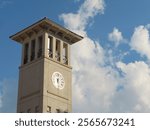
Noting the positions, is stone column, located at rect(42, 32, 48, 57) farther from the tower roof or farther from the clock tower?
the tower roof

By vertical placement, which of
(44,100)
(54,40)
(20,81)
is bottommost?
(44,100)

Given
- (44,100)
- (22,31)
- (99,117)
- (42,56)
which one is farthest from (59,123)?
(22,31)

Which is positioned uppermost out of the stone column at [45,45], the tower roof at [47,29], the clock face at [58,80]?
the tower roof at [47,29]

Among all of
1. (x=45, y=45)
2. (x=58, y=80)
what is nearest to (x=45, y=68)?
(x=58, y=80)

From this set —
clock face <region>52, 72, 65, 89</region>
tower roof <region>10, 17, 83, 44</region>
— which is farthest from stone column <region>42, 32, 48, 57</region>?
clock face <region>52, 72, 65, 89</region>

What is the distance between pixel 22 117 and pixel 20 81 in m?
34.8

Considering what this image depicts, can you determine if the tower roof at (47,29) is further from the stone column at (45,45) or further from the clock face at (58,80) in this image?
the clock face at (58,80)

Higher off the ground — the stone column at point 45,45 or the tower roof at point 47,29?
the tower roof at point 47,29

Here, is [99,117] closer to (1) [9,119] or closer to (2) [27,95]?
(1) [9,119]

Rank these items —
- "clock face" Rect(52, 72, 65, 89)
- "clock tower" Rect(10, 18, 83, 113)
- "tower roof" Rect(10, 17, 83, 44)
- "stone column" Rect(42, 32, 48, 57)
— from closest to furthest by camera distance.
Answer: "clock tower" Rect(10, 18, 83, 113), "clock face" Rect(52, 72, 65, 89), "stone column" Rect(42, 32, 48, 57), "tower roof" Rect(10, 17, 83, 44)

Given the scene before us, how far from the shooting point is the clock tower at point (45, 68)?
45906mm

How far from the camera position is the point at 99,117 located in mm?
14531

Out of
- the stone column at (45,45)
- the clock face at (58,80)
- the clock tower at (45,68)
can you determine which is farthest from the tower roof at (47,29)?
the clock face at (58,80)

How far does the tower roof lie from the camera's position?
4822cm
